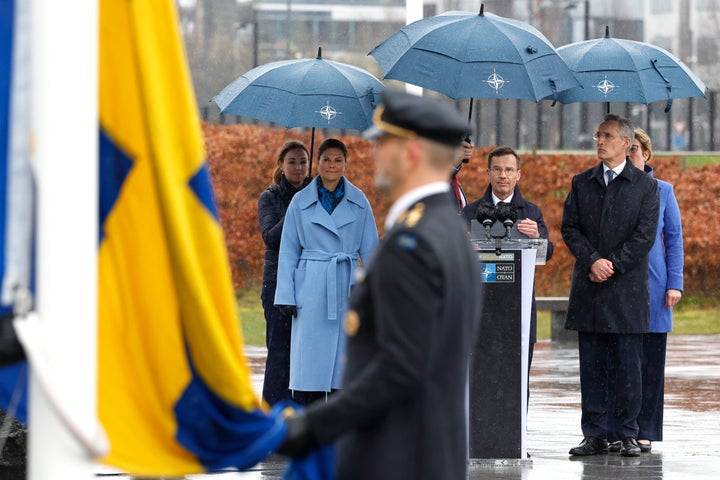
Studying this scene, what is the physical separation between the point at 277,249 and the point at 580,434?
2.61 m

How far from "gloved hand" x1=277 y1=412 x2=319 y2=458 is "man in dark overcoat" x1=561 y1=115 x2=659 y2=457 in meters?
6.25

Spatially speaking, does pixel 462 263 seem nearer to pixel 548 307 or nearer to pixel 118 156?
pixel 118 156

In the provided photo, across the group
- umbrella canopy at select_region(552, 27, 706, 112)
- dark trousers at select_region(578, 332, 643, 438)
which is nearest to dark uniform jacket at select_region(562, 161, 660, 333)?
dark trousers at select_region(578, 332, 643, 438)

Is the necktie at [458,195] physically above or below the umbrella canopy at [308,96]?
below

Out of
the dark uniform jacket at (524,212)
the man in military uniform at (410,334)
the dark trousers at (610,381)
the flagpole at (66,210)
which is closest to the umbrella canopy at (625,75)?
the dark uniform jacket at (524,212)

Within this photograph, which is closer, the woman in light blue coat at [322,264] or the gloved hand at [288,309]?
the woman in light blue coat at [322,264]

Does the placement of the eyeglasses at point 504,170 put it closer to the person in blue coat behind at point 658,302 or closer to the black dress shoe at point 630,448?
the person in blue coat behind at point 658,302

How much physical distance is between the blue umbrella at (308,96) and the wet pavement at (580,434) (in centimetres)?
231

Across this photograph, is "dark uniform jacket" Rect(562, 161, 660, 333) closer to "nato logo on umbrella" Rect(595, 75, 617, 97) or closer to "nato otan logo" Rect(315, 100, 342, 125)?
"nato logo on umbrella" Rect(595, 75, 617, 97)

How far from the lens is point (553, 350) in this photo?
18.2 m

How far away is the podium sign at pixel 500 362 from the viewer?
9.39 meters

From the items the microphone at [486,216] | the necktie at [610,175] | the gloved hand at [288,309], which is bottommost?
the gloved hand at [288,309]

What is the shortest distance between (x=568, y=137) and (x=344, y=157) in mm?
13652

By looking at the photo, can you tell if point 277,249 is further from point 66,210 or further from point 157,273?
point 66,210
